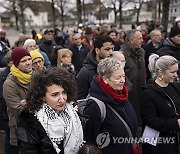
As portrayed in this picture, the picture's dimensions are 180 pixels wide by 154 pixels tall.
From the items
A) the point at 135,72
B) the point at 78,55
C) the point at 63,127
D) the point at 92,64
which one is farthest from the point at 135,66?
the point at 78,55

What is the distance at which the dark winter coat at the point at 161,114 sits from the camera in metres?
2.84

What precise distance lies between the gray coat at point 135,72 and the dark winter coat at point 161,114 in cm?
137

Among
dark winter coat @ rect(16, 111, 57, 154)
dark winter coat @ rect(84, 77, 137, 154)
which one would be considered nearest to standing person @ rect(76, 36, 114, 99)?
dark winter coat @ rect(84, 77, 137, 154)

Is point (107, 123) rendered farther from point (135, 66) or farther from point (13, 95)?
point (135, 66)

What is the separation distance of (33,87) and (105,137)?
93 centimetres

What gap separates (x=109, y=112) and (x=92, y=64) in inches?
50.6

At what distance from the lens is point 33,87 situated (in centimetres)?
213

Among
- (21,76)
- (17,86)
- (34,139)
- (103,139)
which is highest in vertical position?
(21,76)

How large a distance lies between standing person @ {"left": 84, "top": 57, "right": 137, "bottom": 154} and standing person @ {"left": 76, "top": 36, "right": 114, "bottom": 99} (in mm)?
920

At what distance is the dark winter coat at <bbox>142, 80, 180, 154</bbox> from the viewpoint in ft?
9.33

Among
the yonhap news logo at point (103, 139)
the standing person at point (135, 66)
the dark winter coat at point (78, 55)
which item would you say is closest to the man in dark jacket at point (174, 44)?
the standing person at point (135, 66)

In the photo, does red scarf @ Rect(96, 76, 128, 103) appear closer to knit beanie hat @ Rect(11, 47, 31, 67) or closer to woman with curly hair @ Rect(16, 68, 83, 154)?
woman with curly hair @ Rect(16, 68, 83, 154)

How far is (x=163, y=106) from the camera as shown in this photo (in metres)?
2.88

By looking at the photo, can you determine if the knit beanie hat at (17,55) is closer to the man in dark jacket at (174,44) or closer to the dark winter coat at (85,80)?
the dark winter coat at (85,80)
